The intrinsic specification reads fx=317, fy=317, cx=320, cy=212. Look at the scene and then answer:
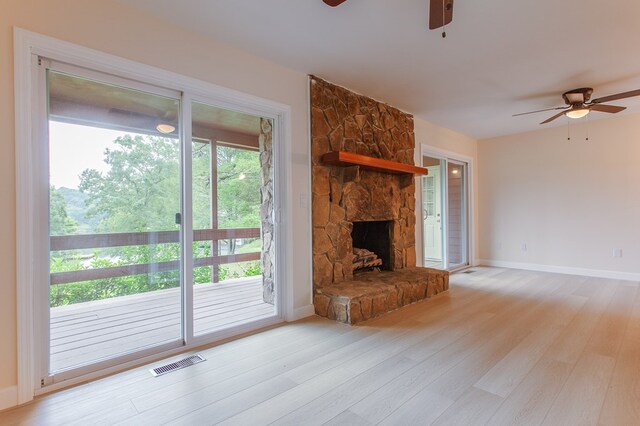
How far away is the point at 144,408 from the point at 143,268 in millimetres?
996

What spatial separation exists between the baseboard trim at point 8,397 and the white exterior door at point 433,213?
5.35m

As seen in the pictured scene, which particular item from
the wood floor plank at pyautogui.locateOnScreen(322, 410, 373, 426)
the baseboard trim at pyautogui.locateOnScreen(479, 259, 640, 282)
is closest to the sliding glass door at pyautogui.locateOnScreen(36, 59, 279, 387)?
the wood floor plank at pyautogui.locateOnScreen(322, 410, 373, 426)

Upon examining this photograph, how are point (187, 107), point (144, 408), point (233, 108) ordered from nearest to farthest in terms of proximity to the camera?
point (144, 408)
point (187, 107)
point (233, 108)

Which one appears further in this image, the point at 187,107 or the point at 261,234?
the point at 261,234

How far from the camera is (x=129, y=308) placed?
7.88ft

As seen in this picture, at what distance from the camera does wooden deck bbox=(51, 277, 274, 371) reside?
2.13 metres

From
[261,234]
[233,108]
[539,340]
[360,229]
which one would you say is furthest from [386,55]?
[539,340]

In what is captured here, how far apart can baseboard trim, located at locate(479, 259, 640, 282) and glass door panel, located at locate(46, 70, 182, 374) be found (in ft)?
19.2

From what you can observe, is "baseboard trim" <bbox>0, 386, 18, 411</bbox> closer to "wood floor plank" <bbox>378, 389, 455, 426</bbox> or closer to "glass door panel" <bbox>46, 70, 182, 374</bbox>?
"glass door panel" <bbox>46, 70, 182, 374</bbox>

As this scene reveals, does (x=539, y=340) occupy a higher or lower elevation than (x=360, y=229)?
lower

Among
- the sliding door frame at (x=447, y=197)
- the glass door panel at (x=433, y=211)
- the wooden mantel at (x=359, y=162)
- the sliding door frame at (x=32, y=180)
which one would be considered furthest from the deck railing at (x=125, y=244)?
the glass door panel at (x=433, y=211)

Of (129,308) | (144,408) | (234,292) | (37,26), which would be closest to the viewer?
(144,408)

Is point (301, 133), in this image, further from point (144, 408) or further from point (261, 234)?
point (144, 408)

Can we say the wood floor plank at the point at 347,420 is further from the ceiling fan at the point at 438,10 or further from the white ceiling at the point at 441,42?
the white ceiling at the point at 441,42
